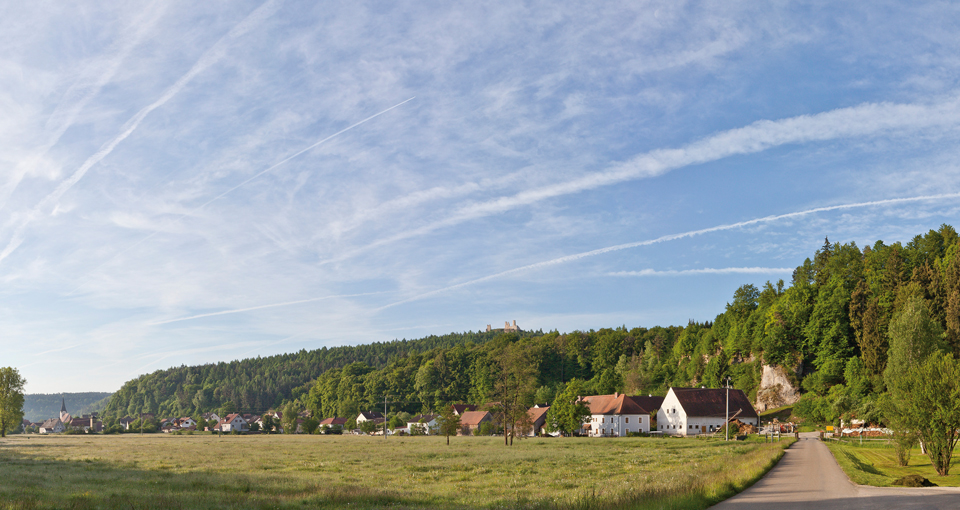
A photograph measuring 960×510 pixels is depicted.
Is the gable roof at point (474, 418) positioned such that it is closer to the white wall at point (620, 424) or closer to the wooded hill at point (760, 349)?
the wooded hill at point (760, 349)

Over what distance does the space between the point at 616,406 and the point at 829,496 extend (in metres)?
91.4

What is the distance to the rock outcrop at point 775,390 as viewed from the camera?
112250 millimetres

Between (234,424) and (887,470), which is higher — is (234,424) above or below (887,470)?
below

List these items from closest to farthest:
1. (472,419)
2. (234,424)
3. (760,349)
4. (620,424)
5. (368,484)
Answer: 1. (368,484)
2. (620,424)
3. (760,349)
4. (472,419)
5. (234,424)

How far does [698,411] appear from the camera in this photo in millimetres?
103250

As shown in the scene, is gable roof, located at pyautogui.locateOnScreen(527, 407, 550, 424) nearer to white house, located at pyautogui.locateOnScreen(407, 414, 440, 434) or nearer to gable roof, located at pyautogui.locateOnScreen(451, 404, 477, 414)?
white house, located at pyautogui.locateOnScreen(407, 414, 440, 434)

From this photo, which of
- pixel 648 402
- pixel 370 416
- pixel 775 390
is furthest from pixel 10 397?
pixel 775 390

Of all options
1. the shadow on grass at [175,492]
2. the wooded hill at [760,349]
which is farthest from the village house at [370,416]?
the shadow on grass at [175,492]

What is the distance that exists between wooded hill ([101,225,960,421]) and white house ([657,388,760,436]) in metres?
10.0

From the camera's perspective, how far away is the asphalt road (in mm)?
18047

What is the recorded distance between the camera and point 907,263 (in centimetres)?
11012

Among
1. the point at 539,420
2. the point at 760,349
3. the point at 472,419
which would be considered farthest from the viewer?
the point at 472,419

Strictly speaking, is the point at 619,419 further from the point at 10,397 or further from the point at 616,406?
the point at 10,397

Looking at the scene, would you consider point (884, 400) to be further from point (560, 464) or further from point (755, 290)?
point (755, 290)
